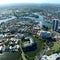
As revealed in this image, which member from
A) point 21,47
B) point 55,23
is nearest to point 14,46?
point 21,47

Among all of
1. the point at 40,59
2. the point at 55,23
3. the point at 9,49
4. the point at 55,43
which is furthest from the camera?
the point at 55,23

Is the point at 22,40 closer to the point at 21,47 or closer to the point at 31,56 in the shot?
the point at 21,47

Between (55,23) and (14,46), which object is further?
(55,23)

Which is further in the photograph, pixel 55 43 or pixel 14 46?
pixel 55 43

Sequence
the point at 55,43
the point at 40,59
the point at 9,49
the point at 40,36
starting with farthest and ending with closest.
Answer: the point at 40,36
the point at 55,43
the point at 9,49
the point at 40,59

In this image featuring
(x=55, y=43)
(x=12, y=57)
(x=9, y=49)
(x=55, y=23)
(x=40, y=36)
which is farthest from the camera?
(x=55, y=23)

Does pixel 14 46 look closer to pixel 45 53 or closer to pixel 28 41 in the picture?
pixel 28 41

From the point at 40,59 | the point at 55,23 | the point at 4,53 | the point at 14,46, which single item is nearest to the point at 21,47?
the point at 14,46

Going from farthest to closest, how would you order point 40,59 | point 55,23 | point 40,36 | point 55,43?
point 55,23 → point 40,36 → point 55,43 → point 40,59

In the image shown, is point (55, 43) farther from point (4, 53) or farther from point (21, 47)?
point (4, 53)
